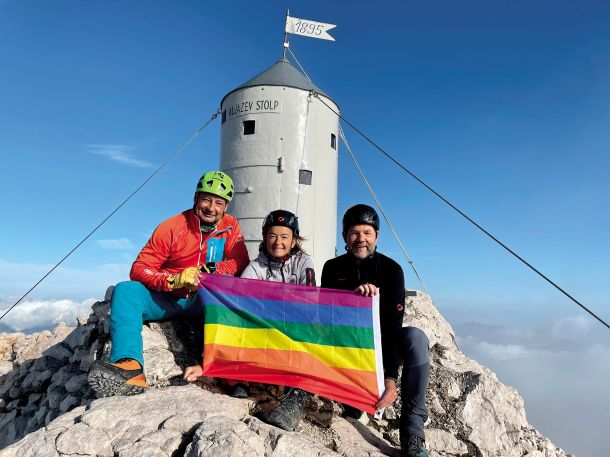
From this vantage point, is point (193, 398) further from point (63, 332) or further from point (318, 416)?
→ point (63, 332)

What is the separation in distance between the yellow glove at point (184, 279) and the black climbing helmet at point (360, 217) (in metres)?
2.09

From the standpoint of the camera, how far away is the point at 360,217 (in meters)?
5.15

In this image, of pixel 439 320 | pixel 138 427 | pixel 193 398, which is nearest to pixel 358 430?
pixel 193 398

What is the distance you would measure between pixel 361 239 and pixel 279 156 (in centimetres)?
654

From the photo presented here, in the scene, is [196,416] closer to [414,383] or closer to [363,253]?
[414,383]

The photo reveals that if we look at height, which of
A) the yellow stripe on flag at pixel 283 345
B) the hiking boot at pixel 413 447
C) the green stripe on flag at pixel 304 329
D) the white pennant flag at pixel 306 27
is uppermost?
the white pennant flag at pixel 306 27

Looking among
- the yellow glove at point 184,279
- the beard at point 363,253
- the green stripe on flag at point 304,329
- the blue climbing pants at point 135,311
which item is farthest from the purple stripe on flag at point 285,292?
the blue climbing pants at point 135,311

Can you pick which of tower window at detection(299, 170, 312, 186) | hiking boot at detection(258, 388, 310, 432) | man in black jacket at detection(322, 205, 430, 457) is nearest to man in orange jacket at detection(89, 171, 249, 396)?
hiking boot at detection(258, 388, 310, 432)

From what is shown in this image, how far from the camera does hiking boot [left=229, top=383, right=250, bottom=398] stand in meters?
4.77

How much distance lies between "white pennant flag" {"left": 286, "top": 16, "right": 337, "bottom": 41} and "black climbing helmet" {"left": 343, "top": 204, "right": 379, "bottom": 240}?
9.46 metres

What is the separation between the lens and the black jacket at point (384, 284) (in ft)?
15.7

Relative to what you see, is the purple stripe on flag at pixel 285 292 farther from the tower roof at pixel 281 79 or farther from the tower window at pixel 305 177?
the tower roof at pixel 281 79

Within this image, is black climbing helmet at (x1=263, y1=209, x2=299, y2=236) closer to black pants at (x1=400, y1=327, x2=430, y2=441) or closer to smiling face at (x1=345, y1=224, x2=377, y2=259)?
smiling face at (x1=345, y1=224, x2=377, y2=259)

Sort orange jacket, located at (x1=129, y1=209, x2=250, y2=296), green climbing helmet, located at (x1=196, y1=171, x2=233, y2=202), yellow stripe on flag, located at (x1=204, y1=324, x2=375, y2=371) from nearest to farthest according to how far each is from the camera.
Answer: yellow stripe on flag, located at (x1=204, y1=324, x2=375, y2=371)
orange jacket, located at (x1=129, y1=209, x2=250, y2=296)
green climbing helmet, located at (x1=196, y1=171, x2=233, y2=202)
